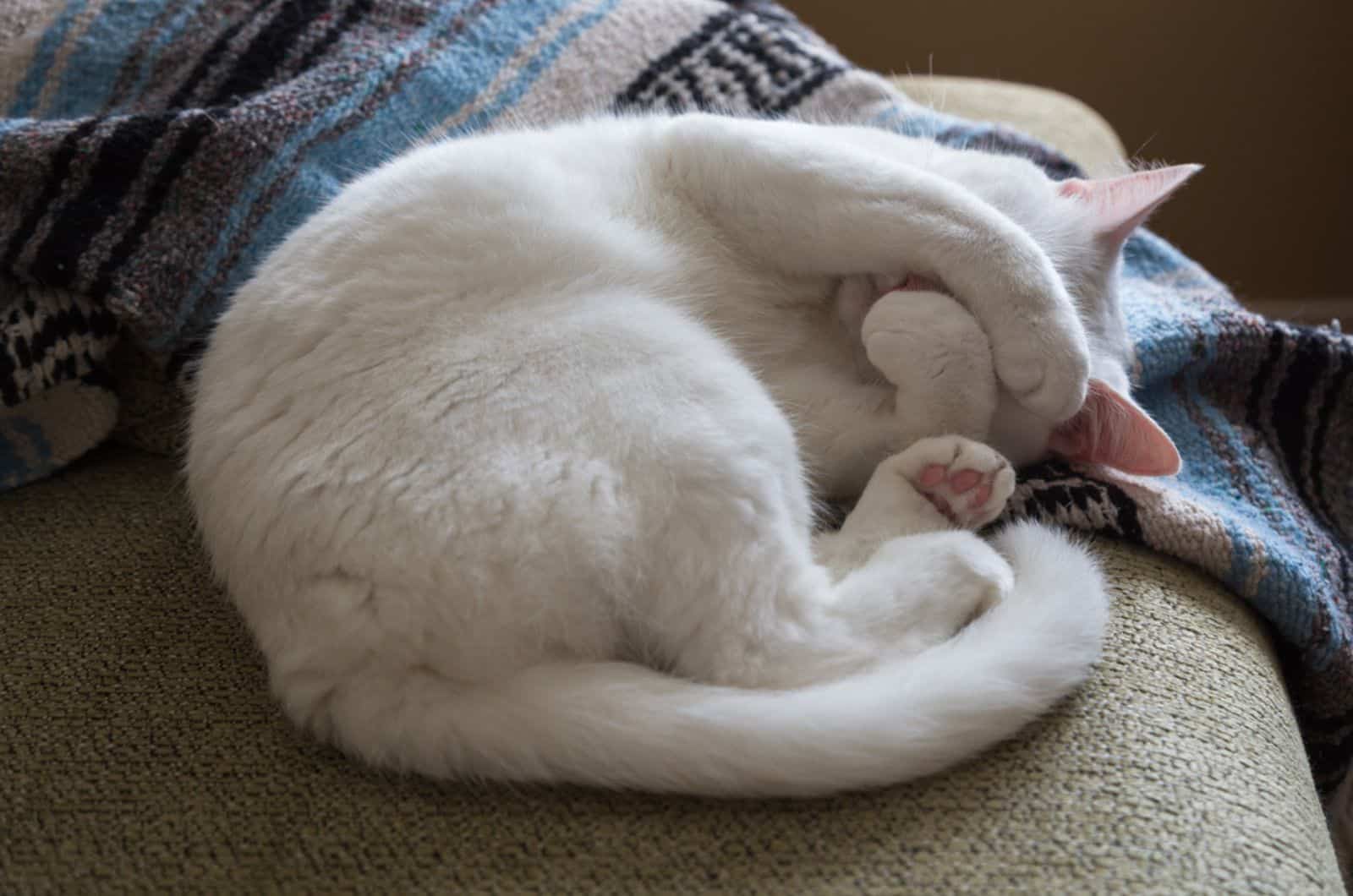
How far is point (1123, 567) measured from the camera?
3.75ft

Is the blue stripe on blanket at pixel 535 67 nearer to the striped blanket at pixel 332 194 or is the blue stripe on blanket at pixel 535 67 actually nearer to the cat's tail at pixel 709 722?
the striped blanket at pixel 332 194

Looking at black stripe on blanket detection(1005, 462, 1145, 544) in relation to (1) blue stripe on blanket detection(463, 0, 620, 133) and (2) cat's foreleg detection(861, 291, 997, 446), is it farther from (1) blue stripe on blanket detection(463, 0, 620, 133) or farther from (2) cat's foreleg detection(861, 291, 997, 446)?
(1) blue stripe on blanket detection(463, 0, 620, 133)

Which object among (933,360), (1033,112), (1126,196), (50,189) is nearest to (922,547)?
(933,360)

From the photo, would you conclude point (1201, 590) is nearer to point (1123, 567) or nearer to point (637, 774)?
point (1123, 567)

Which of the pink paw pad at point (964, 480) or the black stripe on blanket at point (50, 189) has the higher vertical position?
the black stripe on blanket at point (50, 189)

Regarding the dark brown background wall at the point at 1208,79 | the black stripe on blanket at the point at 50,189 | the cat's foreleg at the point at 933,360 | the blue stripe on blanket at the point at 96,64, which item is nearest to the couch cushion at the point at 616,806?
the cat's foreleg at the point at 933,360

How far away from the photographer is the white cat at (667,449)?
0.87m

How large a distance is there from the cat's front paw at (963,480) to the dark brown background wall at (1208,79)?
80.6 inches

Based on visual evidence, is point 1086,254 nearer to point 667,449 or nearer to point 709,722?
point 667,449

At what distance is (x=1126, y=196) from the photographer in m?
1.37

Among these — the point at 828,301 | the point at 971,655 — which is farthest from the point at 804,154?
the point at 971,655

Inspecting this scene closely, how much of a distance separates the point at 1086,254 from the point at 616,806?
918 millimetres

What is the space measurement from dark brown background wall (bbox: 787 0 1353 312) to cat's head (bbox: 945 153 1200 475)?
164 cm

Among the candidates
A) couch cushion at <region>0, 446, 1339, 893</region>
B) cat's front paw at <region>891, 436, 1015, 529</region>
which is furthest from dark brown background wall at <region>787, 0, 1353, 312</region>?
couch cushion at <region>0, 446, 1339, 893</region>
